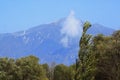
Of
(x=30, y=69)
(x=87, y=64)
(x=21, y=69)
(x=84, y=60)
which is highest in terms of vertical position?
(x=21, y=69)

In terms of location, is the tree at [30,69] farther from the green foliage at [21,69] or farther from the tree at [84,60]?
the tree at [84,60]

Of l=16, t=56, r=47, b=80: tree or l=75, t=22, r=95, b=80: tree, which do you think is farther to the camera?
l=16, t=56, r=47, b=80: tree

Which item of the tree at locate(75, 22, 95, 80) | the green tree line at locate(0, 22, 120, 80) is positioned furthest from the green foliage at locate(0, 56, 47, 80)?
the tree at locate(75, 22, 95, 80)

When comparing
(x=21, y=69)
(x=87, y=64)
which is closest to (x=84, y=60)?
(x=87, y=64)

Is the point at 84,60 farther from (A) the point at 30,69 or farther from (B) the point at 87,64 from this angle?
(A) the point at 30,69

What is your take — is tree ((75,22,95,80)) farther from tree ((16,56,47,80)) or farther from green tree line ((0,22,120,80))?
tree ((16,56,47,80))

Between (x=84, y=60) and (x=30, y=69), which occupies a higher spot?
(x=30, y=69)

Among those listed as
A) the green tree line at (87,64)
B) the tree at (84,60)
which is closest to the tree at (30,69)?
the green tree line at (87,64)

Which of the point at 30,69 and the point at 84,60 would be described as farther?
the point at 30,69

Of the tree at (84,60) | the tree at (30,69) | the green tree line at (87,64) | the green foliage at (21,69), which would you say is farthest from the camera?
the tree at (30,69)

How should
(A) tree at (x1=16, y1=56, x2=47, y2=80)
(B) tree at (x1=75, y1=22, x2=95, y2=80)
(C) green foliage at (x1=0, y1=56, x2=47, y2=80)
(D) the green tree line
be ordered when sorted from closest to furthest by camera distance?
(B) tree at (x1=75, y1=22, x2=95, y2=80)
(D) the green tree line
(C) green foliage at (x1=0, y1=56, x2=47, y2=80)
(A) tree at (x1=16, y1=56, x2=47, y2=80)

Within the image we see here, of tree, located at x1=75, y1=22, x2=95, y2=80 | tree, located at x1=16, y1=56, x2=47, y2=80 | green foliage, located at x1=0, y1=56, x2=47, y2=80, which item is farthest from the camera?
tree, located at x1=16, y1=56, x2=47, y2=80

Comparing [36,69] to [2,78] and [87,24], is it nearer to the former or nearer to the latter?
[2,78]

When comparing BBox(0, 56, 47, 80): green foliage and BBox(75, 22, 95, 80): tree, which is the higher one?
BBox(0, 56, 47, 80): green foliage
